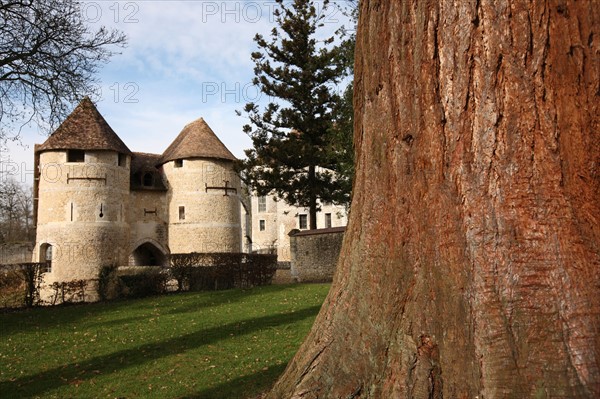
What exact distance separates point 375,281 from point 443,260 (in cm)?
47

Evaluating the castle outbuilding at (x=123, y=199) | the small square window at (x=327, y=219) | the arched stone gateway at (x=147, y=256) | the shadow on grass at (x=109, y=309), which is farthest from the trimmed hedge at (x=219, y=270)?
the small square window at (x=327, y=219)

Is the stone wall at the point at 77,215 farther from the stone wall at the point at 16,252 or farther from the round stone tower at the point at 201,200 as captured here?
the stone wall at the point at 16,252

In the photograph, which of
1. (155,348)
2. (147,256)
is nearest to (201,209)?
(147,256)

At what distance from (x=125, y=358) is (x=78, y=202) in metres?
22.7

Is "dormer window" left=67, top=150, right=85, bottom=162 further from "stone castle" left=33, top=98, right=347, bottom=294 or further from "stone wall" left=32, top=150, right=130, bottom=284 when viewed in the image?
"stone wall" left=32, top=150, right=130, bottom=284

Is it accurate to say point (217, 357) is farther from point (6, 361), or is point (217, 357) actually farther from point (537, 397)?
point (537, 397)

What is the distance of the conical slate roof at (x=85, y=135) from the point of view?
2850cm

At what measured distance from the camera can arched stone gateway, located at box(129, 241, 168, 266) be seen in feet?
108

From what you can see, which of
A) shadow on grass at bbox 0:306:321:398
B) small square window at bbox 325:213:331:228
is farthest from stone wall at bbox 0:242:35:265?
shadow on grass at bbox 0:306:321:398

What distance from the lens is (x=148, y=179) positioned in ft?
109

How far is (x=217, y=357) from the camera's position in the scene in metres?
7.49

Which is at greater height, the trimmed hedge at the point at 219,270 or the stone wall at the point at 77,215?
the stone wall at the point at 77,215

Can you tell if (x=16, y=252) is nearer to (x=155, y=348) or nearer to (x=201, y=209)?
(x=201, y=209)

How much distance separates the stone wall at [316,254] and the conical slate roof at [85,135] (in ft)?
45.8
